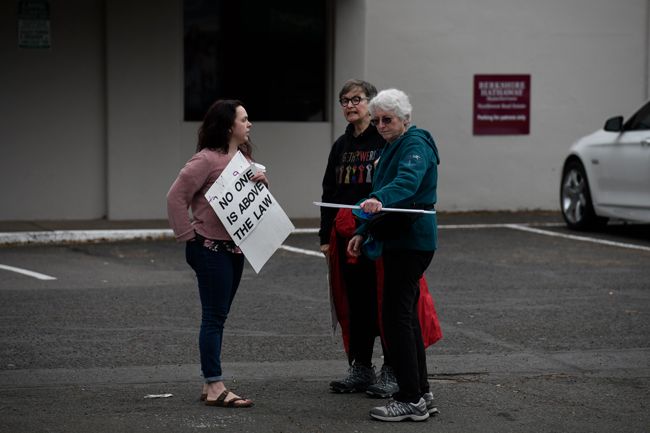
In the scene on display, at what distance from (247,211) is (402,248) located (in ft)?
2.93

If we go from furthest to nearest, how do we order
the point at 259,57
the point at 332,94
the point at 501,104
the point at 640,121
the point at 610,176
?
the point at 501,104 → the point at 332,94 → the point at 259,57 → the point at 610,176 → the point at 640,121

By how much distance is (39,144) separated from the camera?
51.6ft

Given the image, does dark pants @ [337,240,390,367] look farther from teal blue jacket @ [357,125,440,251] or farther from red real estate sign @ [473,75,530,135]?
red real estate sign @ [473,75,530,135]

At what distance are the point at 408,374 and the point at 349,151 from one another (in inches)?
56.4

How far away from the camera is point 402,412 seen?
660cm

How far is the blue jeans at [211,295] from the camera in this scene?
6.87 m

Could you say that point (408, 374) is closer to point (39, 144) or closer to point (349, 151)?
point (349, 151)

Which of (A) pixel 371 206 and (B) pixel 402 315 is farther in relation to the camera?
(B) pixel 402 315

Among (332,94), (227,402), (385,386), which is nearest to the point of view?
(227,402)

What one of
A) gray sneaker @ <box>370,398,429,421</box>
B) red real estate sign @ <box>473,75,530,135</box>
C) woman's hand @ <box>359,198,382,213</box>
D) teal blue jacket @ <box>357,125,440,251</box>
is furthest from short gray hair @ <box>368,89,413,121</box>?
red real estate sign @ <box>473,75,530,135</box>

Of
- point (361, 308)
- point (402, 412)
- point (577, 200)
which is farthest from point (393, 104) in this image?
point (577, 200)

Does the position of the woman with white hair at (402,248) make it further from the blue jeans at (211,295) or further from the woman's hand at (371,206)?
the blue jeans at (211,295)

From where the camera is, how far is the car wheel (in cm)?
1527

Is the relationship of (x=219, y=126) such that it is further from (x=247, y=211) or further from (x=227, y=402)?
(x=227, y=402)
